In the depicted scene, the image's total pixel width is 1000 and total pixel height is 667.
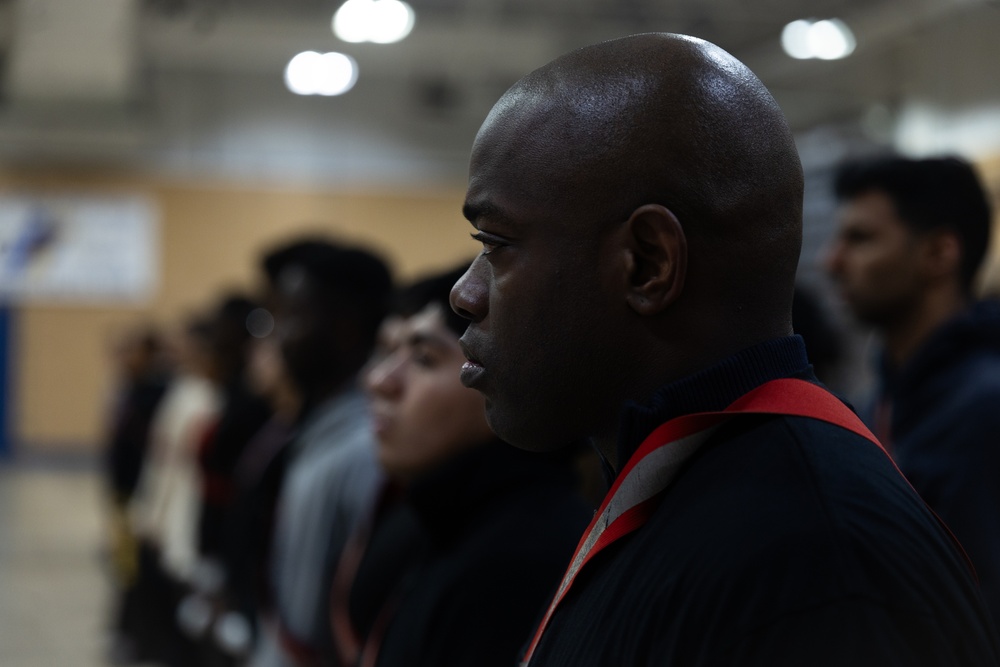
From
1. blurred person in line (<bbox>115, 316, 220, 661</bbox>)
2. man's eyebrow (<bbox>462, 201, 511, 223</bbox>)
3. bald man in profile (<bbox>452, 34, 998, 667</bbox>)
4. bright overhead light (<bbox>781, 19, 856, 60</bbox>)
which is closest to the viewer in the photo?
bald man in profile (<bbox>452, 34, 998, 667</bbox>)

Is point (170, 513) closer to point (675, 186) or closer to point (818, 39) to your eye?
point (675, 186)

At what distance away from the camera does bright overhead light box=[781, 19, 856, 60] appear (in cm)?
989

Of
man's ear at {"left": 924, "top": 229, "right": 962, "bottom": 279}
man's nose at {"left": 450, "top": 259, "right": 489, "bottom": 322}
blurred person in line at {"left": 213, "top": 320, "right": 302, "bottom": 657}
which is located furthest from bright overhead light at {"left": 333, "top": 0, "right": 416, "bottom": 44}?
man's nose at {"left": 450, "top": 259, "right": 489, "bottom": 322}

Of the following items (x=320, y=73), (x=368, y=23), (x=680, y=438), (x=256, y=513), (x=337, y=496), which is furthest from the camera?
(x=320, y=73)

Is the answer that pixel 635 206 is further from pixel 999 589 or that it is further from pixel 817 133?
pixel 817 133

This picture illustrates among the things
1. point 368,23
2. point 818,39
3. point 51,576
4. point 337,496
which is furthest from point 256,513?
point 818,39

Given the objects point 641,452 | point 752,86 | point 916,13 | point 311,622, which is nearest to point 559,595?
point 641,452

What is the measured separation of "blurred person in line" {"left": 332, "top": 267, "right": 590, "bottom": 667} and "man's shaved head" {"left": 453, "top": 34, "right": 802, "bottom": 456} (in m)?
0.86

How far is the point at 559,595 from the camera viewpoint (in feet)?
3.55

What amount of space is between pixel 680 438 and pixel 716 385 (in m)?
0.07

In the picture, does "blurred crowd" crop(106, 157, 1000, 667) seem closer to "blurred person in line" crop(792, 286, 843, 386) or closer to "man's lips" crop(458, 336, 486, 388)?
"blurred person in line" crop(792, 286, 843, 386)

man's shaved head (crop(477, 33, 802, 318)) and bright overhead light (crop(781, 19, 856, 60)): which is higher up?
bright overhead light (crop(781, 19, 856, 60))

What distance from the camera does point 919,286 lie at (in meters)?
2.91

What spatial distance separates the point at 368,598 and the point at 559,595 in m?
1.34
